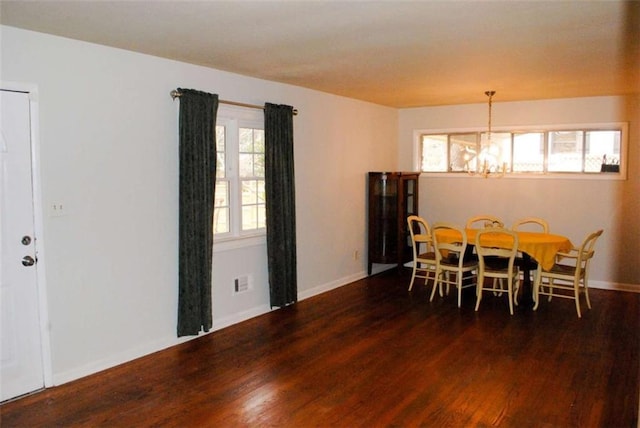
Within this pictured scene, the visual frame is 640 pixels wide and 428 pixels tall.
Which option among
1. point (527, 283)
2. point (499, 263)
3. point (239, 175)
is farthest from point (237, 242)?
point (527, 283)

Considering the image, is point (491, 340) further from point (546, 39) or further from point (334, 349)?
point (546, 39)

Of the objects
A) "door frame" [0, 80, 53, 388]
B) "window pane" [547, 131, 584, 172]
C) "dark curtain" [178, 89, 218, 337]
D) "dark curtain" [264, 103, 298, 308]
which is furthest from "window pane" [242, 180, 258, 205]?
"window pane" [547, 131, 584, 172]

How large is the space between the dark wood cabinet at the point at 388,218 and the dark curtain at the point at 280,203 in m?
1.84

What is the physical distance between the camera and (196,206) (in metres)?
4.29

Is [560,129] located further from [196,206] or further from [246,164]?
[196,206]

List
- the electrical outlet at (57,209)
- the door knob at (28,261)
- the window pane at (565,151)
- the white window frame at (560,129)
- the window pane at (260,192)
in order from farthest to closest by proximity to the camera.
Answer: the window pane at (565,151) < the white window frame at (560,129) < the window pane at (260,192) < the electrical outlet at (57,209) < the door knob at (28,261)

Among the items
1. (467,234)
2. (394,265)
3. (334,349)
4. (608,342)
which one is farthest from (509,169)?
(334,349)

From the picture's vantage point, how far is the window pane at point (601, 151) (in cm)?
632

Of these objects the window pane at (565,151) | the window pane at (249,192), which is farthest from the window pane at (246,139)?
the window pane at (565,151)

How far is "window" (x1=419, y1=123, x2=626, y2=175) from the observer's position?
636 cm

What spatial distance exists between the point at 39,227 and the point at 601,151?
20.4 ft

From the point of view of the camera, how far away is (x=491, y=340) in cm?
446

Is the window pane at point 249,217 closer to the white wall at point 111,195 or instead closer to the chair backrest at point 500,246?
the white wall at point 111,195

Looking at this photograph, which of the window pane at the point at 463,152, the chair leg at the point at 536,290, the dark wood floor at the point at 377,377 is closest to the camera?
the dark wood floor at the point at 377,377
